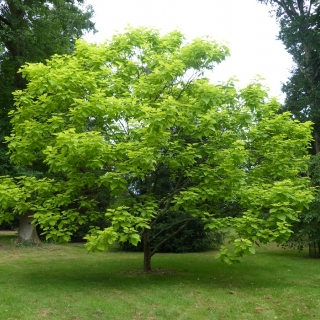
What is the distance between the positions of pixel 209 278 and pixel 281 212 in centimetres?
386

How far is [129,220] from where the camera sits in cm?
902

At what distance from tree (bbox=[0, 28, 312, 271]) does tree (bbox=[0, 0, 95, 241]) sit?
877 cm

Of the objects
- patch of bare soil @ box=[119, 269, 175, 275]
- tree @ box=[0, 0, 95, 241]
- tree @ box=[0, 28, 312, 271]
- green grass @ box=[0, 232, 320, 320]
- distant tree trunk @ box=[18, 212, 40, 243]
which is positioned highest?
tree @ box=[0, 0, 95, 241]

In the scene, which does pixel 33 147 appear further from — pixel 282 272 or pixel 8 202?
pixel 282 272

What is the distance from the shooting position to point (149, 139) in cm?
927

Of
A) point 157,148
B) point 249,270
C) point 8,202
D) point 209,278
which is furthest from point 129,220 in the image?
point 249,270

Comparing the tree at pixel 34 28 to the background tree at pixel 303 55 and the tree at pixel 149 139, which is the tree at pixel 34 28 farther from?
the background tree at pixel 303 55

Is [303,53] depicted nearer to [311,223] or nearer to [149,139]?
[311,223]

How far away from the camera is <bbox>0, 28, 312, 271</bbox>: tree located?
30.1 ft

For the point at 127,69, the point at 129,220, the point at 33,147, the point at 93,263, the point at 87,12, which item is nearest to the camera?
the point at 129,220

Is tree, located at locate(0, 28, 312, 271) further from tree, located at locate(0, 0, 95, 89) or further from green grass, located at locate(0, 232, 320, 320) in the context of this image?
tree, located at locate(0, 0, 95, 89)

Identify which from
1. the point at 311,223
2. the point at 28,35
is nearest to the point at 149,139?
the point at 311,223

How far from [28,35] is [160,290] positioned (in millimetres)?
13722

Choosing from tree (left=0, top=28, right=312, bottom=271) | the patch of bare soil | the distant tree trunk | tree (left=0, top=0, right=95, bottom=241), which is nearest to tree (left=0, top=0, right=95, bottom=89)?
tree (left=0, top=0, right=95, bottom=241)
